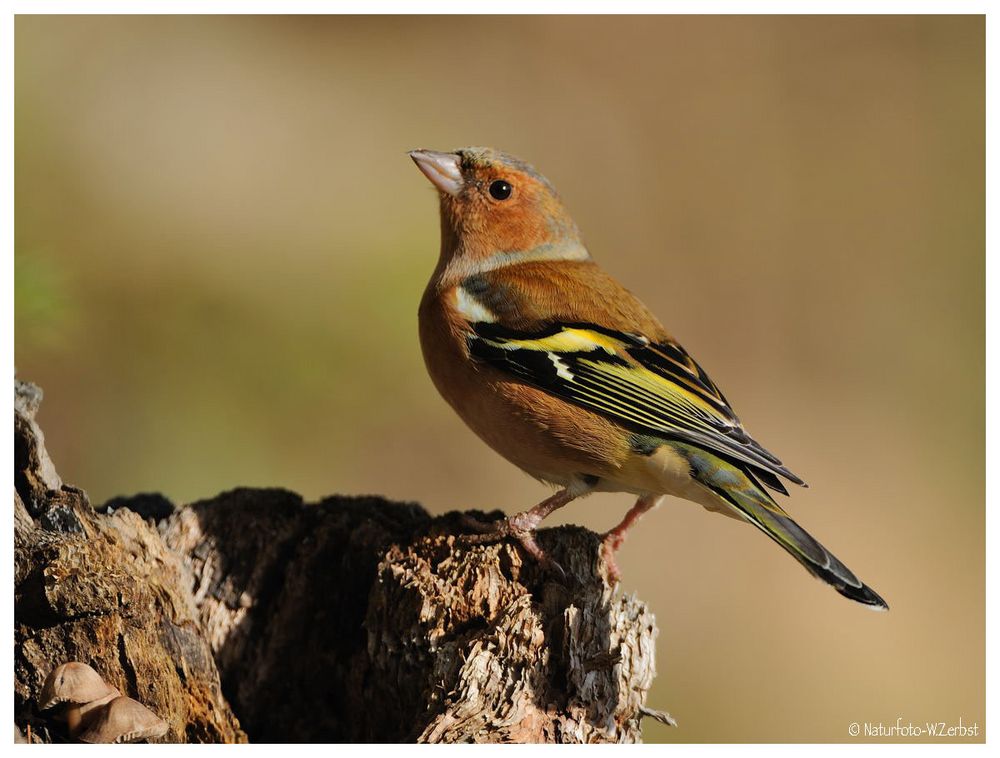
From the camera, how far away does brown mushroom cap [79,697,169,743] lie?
292 cm

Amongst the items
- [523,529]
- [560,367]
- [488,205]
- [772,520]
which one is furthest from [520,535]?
[488,205]

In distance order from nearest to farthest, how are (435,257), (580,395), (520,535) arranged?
(520,535), (580,395), (435,257)

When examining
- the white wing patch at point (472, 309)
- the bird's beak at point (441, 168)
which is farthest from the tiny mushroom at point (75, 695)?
the bird's beak at point (441, 168)

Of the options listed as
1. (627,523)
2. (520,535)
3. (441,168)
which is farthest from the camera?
(441,168)

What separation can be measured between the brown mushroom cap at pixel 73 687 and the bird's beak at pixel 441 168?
2620 millimetres

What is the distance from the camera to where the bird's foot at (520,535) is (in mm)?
3557

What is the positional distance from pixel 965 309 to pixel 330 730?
6.04m

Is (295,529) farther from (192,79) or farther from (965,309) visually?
(965,309)

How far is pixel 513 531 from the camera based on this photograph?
12.1 feet

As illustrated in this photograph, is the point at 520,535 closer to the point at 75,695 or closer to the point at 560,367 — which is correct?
the point at 560,367

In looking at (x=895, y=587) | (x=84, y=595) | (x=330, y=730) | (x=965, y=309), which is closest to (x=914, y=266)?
(x=965, y=309)

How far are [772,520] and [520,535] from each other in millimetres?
914

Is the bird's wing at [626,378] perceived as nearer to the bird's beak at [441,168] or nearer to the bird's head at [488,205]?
the bird's head at [488,205]

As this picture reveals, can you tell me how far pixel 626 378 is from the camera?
3.90m
